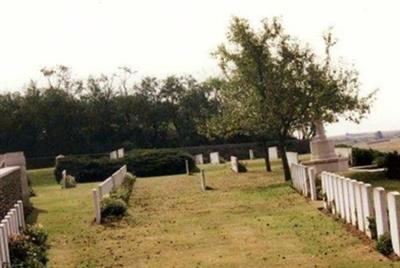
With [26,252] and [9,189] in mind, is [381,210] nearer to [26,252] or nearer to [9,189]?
[26,252]

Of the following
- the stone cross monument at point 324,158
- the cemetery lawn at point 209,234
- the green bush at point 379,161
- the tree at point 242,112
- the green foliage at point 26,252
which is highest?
the tree at point 242,112

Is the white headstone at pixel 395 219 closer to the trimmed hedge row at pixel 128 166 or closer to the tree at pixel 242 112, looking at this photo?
the tree at pixel 242 112

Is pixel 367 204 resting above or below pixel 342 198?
above

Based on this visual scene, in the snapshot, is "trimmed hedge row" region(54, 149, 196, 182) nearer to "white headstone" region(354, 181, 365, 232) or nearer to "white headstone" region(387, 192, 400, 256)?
"white headstone" region(354, 181, 365, 232)

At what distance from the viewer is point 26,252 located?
13.3m

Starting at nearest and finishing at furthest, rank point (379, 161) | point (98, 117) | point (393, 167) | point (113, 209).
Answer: point (113, 209)
point (393, 167)
point (379, 161)
point (98, 117)

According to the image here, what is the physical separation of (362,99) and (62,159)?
22.5 meters

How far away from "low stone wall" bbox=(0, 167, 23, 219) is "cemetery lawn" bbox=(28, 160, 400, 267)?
1.21 m

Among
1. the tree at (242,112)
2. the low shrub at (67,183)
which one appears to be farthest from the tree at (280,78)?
the low shrub at (67,183)

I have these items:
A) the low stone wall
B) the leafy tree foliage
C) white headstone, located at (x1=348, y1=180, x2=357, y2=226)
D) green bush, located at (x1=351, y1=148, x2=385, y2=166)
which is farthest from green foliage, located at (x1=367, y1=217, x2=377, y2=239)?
the leafy tree foliage

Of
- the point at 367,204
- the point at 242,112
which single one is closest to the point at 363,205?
the point at 367,204

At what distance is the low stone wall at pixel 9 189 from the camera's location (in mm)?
16719

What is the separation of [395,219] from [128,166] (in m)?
34.2

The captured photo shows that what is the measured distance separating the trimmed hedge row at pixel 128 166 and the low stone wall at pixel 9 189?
20212 mm
